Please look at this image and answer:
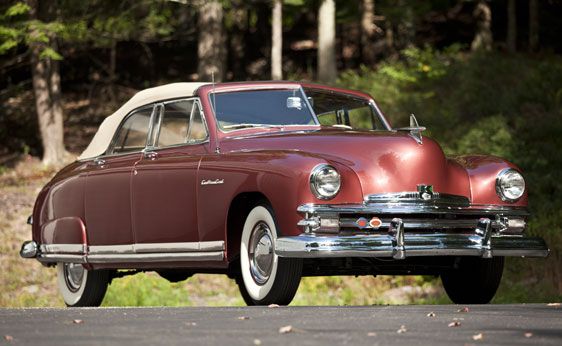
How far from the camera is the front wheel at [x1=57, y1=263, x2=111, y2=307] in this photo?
11.6 metres

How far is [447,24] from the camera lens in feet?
122

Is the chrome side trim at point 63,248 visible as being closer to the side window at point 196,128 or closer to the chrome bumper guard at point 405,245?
the side window at point 196,128

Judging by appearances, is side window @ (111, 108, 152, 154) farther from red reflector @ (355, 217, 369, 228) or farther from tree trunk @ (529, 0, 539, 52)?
tree trunk @ (529, 0, 539, 52)

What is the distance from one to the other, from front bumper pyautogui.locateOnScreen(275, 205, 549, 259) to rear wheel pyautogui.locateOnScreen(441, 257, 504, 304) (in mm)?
561

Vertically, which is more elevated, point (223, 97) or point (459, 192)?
point (223, 97)

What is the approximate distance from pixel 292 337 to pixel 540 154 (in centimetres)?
1548

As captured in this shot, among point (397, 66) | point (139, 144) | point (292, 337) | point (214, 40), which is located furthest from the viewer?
point (397, 66)

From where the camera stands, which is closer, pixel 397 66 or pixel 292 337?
pixel 292 337

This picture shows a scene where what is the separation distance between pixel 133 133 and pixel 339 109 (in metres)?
1.93

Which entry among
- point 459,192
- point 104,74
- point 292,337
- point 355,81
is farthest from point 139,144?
point 104,74

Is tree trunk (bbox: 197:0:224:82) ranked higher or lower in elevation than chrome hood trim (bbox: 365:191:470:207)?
higher

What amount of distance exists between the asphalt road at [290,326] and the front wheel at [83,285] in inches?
118

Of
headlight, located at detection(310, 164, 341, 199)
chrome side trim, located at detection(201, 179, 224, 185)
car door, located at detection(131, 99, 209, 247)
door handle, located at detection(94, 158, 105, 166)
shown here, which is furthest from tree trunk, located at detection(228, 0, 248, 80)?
headlight, located at detection(310, 164, 341, 199)

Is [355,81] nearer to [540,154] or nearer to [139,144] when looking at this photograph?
[540,154]
